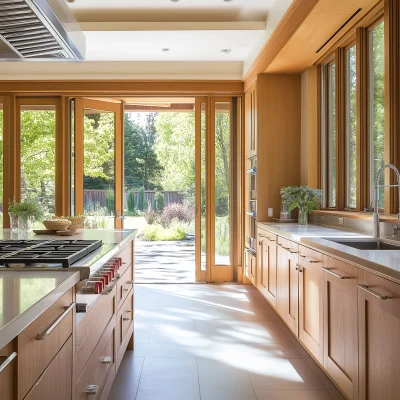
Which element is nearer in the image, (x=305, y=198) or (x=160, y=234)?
(x=305, y=198)

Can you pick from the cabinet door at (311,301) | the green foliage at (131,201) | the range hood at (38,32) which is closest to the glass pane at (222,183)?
the cabinet door at (311,301)

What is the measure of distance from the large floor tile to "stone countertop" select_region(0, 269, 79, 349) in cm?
176

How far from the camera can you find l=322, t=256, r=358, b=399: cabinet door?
2.13 m

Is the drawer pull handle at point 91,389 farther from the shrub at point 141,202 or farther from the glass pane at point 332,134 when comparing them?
the shrub at point 141,202

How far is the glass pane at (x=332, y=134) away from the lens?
4.46m

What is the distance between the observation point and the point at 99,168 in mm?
5984

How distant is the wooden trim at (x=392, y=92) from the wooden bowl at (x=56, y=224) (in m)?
2.23

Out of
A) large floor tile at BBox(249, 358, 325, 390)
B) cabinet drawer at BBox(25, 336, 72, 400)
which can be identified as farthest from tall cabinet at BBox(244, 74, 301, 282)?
cabinet drawer at BBox(25, 336, 72, 400)

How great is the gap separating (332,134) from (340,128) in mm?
377

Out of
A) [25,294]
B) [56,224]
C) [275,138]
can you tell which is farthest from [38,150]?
[25,294]

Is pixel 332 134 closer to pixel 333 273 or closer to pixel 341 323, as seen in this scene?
pixel 333 273

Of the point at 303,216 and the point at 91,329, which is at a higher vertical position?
the point at 303,216

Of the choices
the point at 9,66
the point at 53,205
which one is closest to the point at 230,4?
the point at 9,66

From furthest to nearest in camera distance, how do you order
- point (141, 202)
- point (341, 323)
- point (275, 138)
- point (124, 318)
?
point (141, 202), point (275, 138), point (124, 318), point (341, 323)
